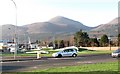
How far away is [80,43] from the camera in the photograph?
134m

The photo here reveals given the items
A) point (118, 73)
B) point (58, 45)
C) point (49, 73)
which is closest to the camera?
point (118, 73)

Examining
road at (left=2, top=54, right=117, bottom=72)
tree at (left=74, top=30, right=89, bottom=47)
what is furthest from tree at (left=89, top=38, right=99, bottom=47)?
road at (left=2, top=54, right=117, bottom=72)

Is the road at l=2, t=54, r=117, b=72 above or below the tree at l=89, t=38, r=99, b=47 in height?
below

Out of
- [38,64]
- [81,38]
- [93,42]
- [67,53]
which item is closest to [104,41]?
[93,42]

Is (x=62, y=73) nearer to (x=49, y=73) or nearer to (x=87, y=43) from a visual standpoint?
(x=49, y=73)

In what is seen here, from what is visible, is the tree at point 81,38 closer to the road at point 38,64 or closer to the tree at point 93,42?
the tree at point 93,42

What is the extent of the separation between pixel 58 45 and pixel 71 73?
120871 mm

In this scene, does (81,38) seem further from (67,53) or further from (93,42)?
(67,53)

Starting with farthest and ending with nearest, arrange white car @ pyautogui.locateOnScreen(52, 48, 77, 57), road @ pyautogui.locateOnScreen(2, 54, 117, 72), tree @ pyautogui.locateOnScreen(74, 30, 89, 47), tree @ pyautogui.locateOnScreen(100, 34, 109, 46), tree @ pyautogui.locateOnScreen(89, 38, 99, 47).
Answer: tree @ pyautogui.locateOnScreen(89, 38, 99, 47)
tree @ pyautogui.locateOnScreen(74, 30, 89, 47)
tree @ pyautogui.locateOnScreen(100, 34, 109, 46)
white car @ pyautogui.locateOnScreen(52, 48, 77, 57)
road @ pyautogui.locateOnScreen(2, 54, 117, 72)

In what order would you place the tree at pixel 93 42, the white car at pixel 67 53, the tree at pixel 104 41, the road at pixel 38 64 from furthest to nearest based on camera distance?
the tree at pixel 93 42, the tree at pixel 104 41, the white car at pixel 67 53, the road at pixel 38 64

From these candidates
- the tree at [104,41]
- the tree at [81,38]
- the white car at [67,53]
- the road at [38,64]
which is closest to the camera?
the road at [38,64]

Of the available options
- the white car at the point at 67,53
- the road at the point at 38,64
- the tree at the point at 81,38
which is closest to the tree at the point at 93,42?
the tree at the point at 81,38

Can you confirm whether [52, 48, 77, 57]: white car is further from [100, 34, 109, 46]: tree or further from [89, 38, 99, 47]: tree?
[89, 38, 99, 47]: tree

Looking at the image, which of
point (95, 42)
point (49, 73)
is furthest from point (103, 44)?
point (49, 73)
